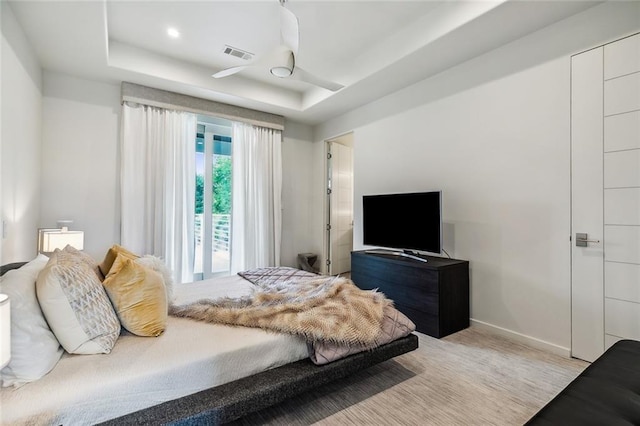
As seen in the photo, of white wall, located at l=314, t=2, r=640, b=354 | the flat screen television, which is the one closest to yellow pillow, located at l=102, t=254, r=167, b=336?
the flat screen television

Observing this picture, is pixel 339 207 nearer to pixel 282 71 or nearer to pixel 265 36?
pixel 265 36

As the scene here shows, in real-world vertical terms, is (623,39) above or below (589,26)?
below

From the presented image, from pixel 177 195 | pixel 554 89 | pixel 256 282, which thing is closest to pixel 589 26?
pixel 554 89

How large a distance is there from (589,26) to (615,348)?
2358 mm

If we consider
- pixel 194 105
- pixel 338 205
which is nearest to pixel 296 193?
pixel 338 205

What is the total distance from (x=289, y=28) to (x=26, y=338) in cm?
247

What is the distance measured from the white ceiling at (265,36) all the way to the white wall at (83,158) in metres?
0.26

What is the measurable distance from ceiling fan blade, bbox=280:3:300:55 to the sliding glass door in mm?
2288

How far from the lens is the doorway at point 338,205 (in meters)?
5.24

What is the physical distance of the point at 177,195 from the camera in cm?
395

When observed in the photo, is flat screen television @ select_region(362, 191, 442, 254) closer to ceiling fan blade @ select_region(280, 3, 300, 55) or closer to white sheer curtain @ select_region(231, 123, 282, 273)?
white sheer curtain @ select_region(231, 123, 282, 273)

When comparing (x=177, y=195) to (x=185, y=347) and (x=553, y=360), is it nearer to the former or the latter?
(x=185, y=347)

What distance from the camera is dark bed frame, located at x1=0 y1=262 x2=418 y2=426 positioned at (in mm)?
1288

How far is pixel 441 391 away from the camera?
1.92 metres
